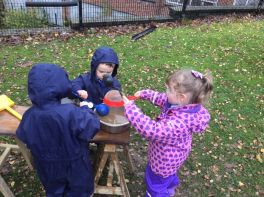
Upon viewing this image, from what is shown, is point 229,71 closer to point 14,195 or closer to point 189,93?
point 189,93

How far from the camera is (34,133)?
238cm

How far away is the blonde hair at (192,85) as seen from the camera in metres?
2.52

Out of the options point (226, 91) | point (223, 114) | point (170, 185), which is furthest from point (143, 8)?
point (170, 185)

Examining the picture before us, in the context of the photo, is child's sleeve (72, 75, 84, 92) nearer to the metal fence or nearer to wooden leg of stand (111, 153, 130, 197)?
wooden leg of stand (111, 153, 130, 197)

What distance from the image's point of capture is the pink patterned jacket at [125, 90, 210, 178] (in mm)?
2514

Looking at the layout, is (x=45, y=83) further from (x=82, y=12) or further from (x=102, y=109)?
(x=82, y=12)

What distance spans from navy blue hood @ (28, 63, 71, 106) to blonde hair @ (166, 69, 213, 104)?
0.93 meters

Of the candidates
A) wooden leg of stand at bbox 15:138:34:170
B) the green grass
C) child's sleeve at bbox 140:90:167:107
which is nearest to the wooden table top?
child's sleeve at bbox 140:90:167:107

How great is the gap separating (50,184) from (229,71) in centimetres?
507

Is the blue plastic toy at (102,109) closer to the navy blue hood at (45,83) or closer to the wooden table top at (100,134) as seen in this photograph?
the wooden table top at (100,134)

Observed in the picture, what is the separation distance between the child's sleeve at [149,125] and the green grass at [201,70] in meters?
1.56

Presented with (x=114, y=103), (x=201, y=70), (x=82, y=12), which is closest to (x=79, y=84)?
(x=114, y=103)

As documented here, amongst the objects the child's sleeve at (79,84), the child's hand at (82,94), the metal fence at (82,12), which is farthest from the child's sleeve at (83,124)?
the metal fence at (82,12)

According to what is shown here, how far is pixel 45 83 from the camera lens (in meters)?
2.19
